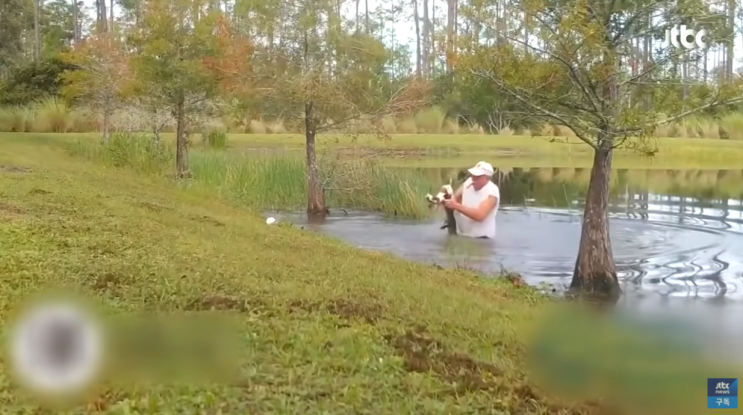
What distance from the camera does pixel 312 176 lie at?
14.7m

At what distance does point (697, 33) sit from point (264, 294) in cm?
493

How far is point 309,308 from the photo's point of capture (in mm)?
5039

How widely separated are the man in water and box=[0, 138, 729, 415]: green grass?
206 centimetres

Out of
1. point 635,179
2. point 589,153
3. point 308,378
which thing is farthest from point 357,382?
point 589,153

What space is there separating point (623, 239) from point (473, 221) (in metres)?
2.39

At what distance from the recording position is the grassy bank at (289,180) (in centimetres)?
1496

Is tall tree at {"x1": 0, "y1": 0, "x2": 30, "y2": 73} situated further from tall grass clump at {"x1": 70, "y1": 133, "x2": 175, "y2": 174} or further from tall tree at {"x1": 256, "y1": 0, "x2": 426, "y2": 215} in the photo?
tall tree at {"x1": 256, "y1": 0, "x2": 426, "y2": 215}

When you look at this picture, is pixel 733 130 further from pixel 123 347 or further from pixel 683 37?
pixel 123 347

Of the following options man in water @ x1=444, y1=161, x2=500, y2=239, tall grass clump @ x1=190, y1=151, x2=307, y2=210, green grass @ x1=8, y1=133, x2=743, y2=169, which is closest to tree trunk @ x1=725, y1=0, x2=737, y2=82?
man in water @ x1=444, y1=161, x2=500, y2=239

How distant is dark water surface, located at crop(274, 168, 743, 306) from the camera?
887 centimetres

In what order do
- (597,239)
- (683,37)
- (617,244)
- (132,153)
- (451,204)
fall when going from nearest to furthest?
1. (683,37)
2. (597,239)
3. (451,204)
4. (617,244)
5. (132,153)

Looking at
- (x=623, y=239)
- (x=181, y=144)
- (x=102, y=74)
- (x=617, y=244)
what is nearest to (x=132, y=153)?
(x=181, y=144)

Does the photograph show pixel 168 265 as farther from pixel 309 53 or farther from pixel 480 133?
pixel 480 133

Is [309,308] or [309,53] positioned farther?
[309,53]
